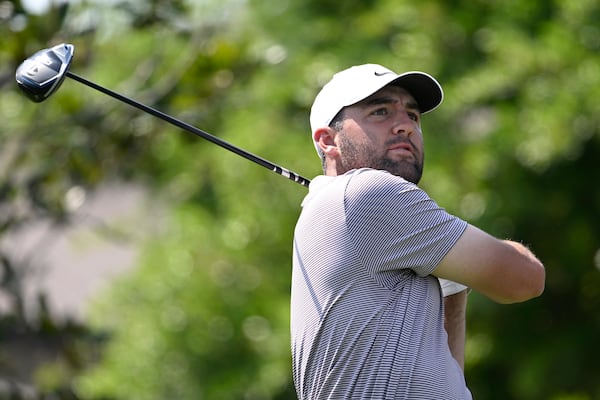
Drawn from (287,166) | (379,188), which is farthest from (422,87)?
(287,166)

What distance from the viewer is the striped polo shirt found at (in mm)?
2828

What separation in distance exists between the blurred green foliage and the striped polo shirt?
14.1ft

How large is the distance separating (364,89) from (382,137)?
14cm

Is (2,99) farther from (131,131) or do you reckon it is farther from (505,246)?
(505,246)

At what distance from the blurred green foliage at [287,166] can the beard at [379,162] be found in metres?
4.07

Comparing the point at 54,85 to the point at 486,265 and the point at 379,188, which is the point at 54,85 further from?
the point at 486,265

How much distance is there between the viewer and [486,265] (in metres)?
2.87

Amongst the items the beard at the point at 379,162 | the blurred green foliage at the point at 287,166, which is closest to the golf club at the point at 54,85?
the beard at the point at 379,162

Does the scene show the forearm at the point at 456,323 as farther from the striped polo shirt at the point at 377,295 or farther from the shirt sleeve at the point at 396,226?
the shirt sleeve at the point at 396,226

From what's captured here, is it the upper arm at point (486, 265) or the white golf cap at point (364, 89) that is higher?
the white golf cap at point (364, 89)

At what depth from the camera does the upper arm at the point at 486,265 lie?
2867 millimetres

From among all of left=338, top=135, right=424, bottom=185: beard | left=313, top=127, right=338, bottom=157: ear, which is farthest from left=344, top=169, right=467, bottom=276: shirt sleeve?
left=313, top=127, right=338, bottom=157: ear

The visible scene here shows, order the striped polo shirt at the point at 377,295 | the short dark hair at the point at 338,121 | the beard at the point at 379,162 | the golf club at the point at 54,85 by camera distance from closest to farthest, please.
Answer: the striped polo shirt at the point at 377,295 → the beard at the point at 379,162 → the short dark hair at the point at 338,121 → the golf club at the point at 54,85

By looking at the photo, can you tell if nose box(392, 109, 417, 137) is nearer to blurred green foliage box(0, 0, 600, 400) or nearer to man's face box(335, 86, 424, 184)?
man's face box(335, 86, 424, 184)
